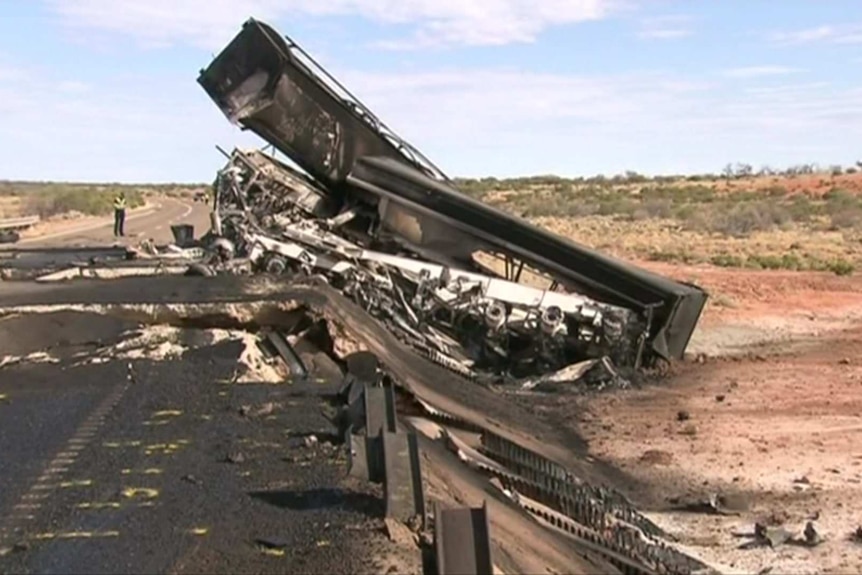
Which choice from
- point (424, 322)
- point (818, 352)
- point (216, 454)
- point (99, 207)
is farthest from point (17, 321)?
point (99, 207)

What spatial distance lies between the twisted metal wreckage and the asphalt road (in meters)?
7.04

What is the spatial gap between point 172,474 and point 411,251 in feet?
39.0

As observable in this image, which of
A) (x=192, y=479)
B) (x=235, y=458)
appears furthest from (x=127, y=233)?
(x=192, y=479)

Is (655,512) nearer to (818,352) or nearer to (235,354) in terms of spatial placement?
(235,354)

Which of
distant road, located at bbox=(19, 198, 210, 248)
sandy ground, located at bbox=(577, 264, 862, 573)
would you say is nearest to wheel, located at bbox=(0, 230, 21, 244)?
distant road, located at bbox=(19, 198, 210, 248)

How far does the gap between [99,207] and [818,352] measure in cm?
6207

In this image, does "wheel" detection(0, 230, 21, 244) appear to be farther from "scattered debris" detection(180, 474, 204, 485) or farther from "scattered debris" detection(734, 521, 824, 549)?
"scattered debris" detection(180, 474, 204, 485)

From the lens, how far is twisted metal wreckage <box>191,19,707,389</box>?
17734mm

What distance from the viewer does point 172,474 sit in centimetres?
709

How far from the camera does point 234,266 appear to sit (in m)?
17.5

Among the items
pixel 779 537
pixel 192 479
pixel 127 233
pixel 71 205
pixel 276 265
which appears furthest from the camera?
pixel 71 205

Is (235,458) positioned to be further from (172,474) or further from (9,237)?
(9,237)

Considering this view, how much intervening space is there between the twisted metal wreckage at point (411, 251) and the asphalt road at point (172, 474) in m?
7.04

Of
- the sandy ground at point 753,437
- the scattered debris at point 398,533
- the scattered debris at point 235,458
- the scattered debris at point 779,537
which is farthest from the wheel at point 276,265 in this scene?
the scattered debris at point 398,533
